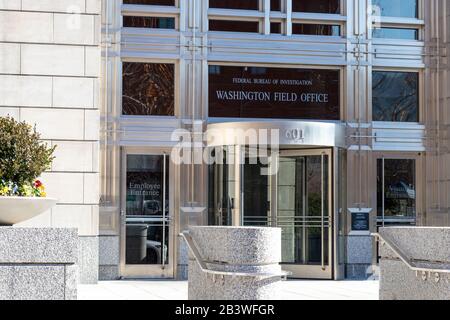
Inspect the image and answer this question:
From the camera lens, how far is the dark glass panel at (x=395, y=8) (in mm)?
19797

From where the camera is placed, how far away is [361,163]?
19359mm

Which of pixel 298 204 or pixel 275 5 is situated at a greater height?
pixel 275 5

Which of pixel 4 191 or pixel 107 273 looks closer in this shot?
pixel 4 191

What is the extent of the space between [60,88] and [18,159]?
6.60 meters

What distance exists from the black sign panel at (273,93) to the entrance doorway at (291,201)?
99cm

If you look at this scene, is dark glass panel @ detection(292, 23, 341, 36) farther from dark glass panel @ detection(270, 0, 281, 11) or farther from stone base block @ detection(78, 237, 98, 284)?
stone base block @ detection(78, 237, 98, 284)

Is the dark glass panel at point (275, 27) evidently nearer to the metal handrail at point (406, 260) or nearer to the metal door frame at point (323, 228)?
the metal door frame at point (323, 228)

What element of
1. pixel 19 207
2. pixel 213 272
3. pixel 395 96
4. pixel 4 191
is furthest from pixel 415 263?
pixel 395 96

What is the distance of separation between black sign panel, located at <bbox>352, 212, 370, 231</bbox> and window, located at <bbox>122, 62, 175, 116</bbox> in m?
4.55

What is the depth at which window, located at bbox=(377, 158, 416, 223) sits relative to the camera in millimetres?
19484

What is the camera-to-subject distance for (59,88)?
643 inches

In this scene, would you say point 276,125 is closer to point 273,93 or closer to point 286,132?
point 286,132

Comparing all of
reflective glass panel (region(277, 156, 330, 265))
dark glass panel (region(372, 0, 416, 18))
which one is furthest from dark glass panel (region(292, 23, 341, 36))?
reflective glass panel (region(277, 156, 330, 265))
